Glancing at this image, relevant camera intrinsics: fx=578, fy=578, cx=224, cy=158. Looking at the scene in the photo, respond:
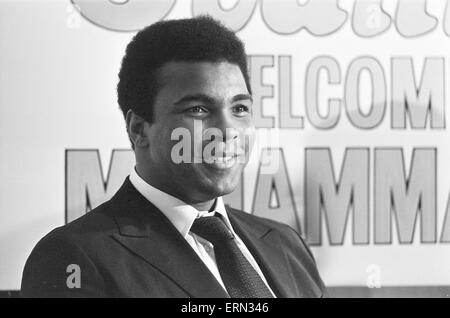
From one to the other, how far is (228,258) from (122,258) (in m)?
0.22

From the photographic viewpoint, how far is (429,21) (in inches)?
59.5

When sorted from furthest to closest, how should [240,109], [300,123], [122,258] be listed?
1. [300,123]
2. [240,109]
3. [122,258]

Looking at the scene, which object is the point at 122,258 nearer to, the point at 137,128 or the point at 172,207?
the point at 172,207

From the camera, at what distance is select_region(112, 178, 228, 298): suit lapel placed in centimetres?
118

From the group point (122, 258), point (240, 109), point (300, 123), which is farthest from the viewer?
point (300, 123)

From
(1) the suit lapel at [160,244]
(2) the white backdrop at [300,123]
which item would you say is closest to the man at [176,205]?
(1) the suit lapel at [160,244]

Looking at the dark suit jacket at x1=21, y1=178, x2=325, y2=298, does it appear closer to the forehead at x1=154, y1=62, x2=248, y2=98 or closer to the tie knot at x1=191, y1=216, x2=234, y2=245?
the tie knot at x1=191, y1=216, x2=234, y2=245

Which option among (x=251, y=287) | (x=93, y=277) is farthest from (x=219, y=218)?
(x=93, y=277)

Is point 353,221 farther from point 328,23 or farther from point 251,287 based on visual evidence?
point 328,23

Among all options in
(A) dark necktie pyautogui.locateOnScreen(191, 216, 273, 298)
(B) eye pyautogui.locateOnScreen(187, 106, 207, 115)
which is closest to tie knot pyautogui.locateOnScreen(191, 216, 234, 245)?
(A) dark necktie pyautogui.locateOnScreen(191, 216, 273, 298)

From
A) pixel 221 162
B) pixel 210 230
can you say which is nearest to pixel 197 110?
pixel 221 162

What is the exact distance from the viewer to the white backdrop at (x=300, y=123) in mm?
1386

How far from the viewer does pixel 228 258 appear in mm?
1229

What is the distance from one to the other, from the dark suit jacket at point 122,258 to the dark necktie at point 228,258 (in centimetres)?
3
